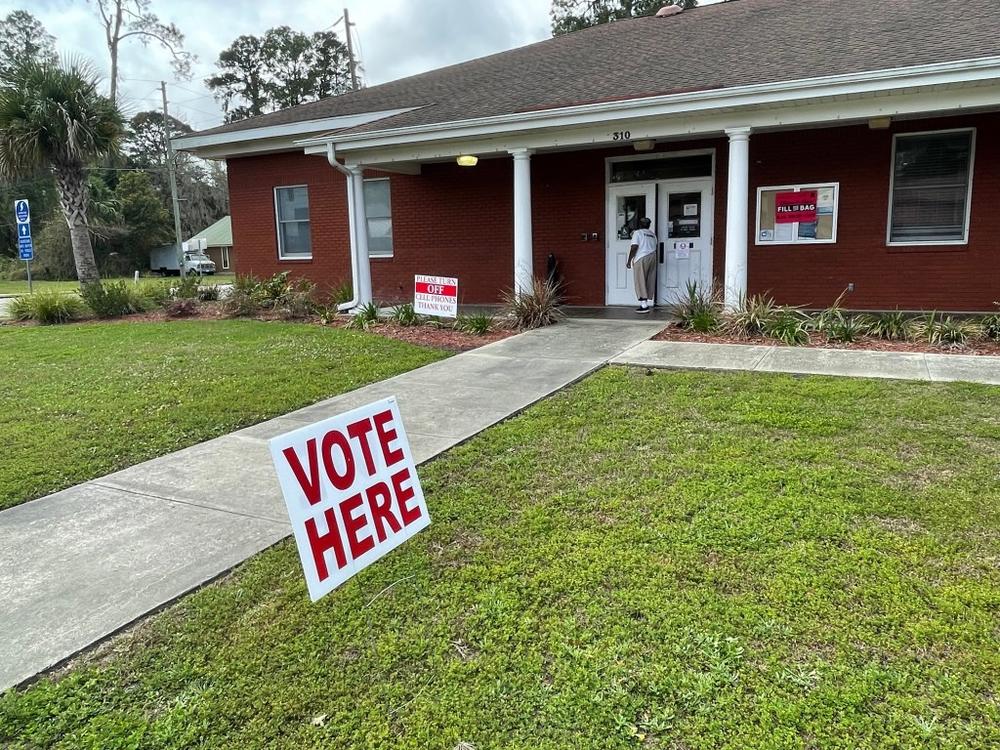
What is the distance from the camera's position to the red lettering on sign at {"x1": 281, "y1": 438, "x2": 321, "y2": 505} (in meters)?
2.83

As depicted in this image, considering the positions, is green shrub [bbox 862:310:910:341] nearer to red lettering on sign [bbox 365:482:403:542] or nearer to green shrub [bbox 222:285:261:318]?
red lettering on sign [bbox 365:482:403:542]

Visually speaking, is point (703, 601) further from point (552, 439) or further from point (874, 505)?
point (552, 439)

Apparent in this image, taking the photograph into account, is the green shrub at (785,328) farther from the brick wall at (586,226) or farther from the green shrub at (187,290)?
the green shrub at (187,290)

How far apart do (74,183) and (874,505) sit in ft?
60.9

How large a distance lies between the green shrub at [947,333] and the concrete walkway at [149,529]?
5.15 m

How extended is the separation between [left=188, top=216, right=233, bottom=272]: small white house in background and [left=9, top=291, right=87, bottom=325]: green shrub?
3505cm

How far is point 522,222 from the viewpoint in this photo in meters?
11.4

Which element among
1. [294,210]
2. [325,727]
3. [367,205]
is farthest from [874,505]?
[294,210]

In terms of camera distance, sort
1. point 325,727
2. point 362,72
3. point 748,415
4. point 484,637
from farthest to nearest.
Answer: point 362,72 → point 748,415 → point 484,637 → point 325,727

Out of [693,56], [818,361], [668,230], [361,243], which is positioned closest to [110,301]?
→ [361,243]

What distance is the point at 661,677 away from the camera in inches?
103

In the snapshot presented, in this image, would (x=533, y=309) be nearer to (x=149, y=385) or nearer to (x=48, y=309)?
(x=149, y=385)

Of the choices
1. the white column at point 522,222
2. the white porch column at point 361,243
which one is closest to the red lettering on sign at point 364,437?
the white column at point 522,222

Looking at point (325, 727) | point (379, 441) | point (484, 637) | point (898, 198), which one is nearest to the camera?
point (325, 727)
